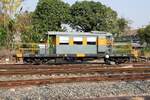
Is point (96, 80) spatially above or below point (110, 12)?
below

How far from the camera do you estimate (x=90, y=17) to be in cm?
5903

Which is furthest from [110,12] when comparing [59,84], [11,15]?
[59,84]

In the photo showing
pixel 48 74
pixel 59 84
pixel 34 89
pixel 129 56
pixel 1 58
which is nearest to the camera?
pixel 34 89

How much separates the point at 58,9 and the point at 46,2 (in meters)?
2.21

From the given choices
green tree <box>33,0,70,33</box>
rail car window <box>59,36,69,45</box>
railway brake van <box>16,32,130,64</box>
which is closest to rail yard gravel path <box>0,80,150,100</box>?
A: railway brake van <box>16,32,130,64</box>

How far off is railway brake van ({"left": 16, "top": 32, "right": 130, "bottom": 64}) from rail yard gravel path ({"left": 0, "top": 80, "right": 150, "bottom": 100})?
13.2 meters

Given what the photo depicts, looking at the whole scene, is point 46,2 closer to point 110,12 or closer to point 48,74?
point 110,12

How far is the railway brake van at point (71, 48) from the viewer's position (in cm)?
2902

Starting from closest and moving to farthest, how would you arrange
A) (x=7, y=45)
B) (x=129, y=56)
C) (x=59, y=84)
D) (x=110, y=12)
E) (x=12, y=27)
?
(x=59, y=84), (x=129, y=56), (x=7, y=45), (x=12, y=27), (x=110, y=12)

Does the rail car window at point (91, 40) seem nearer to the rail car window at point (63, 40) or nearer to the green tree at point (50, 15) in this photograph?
the rail car window at point (63, 40)

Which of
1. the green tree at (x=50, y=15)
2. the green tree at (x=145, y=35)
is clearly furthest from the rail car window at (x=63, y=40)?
the green tree at (x=145, y=35)

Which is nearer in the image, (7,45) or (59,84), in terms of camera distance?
(59,84)

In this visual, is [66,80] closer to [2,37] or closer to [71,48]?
[71,48]

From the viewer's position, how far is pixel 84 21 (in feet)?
191
